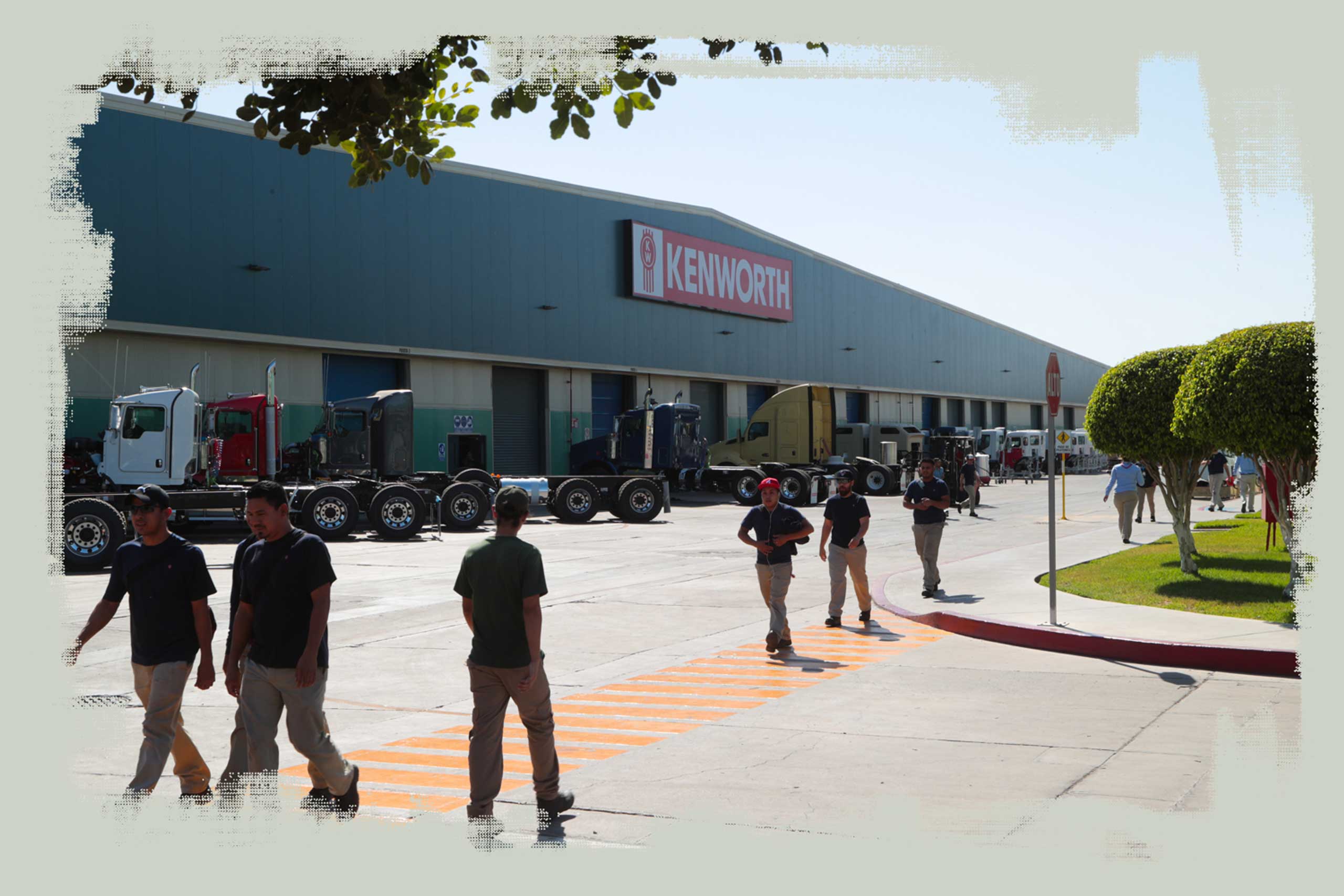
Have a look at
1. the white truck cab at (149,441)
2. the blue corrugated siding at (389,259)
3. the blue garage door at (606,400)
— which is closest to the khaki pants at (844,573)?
the white truck cab at (149,441)

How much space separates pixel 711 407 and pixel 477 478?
74.8 ft

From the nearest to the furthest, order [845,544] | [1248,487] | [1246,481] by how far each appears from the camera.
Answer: [845,544], [1246,481], [1248,487]

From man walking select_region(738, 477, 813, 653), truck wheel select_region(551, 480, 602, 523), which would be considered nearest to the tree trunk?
man walking select_region(738, 477, 813, 653)

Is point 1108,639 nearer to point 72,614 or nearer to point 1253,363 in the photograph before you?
point 1253,363

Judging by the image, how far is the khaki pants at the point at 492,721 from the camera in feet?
19.6

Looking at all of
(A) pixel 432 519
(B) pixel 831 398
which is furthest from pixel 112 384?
(B) pixel 831 398

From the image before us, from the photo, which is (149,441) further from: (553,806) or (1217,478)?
Result: (1217,478)

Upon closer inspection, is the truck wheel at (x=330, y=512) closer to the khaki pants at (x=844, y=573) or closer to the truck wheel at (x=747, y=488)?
the khaki pants at (x=844, y=573)

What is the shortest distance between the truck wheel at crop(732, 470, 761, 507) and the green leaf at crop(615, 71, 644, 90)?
107 ft

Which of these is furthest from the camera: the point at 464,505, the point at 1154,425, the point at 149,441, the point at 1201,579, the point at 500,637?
the point at 464,505

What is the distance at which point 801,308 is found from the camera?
56594 millimetres

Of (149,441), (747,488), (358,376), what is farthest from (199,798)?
(747,488)

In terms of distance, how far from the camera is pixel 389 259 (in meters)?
36.9

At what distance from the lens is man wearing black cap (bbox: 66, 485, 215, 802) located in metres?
5.93
